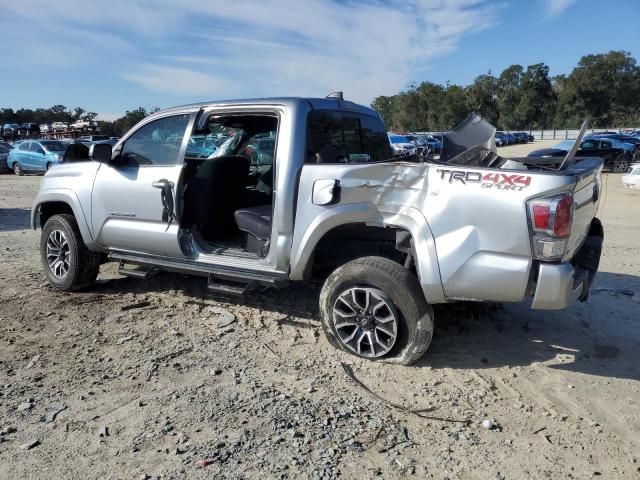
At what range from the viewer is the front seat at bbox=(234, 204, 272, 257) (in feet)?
15.6

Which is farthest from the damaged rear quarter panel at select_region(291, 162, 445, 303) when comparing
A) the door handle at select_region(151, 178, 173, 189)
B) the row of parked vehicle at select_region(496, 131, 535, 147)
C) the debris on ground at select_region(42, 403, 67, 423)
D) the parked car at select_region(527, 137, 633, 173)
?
the row of parked vehicle at select_region(496, 131, 535, 147)

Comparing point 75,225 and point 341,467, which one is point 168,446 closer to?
point 341,467

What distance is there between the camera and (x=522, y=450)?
303cm

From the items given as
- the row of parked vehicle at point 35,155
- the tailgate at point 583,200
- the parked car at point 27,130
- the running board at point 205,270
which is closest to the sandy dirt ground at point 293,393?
the running board at point 205,270

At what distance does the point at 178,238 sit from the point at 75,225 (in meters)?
1.59

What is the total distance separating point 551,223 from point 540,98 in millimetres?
80675

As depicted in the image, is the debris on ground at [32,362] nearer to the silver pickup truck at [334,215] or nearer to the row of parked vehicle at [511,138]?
the silver pickup truck at [334,215]

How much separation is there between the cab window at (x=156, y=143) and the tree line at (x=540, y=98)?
70424 mm

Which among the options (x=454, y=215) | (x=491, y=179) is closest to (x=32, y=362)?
(x=454, y=215)

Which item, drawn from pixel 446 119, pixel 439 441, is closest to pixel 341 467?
pixel 439 441

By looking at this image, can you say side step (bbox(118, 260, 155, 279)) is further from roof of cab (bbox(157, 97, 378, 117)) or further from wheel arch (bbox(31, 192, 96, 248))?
roof of cab (bbox(157, 97, 378, 117))

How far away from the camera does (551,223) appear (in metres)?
3.30

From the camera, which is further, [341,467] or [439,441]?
[439,441]

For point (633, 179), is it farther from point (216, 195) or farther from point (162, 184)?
point (162, 184)
